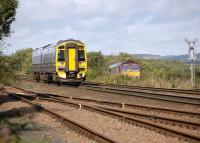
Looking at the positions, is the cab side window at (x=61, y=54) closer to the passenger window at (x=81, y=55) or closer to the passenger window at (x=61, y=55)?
the passenger window at (x=61, y=55)

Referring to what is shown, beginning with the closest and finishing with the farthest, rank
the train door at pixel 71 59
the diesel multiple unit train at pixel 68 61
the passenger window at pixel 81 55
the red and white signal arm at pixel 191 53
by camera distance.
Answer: the red and white signal arm at pixel 191 53 → the diesel multiple unit train at pixel 68 61 → the train door at pixel 71 59 → the passenger window at pixel 81 55

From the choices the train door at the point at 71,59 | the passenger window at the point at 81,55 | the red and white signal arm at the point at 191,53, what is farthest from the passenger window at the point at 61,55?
the red and white signal arm at the point at 191,53

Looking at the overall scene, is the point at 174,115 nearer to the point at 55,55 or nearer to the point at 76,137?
the point at 76,137

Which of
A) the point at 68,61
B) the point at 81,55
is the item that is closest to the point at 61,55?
the point at 68,61

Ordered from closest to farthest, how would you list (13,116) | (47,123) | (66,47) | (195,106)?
(47,123) < (13,116) < (195,106) < (66,47)

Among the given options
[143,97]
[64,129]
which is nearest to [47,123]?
[64,129]

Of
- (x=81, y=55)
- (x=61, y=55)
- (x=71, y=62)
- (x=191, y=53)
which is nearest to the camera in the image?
(x=191, y=53)

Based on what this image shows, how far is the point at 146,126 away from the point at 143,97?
29.5ft

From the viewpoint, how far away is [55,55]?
32250 mm

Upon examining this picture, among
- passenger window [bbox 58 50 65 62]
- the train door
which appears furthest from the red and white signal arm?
passenger window [bbox 58 50 65 62]

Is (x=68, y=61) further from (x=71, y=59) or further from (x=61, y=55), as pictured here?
(x=61, y=55)

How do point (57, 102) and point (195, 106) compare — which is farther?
point (57, 102)

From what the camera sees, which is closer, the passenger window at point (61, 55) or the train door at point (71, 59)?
the passenger window at point (61, 55)

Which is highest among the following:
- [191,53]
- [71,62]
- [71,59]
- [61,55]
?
[191,53]
